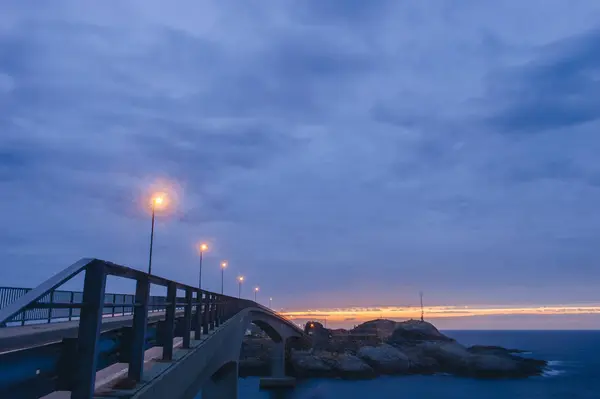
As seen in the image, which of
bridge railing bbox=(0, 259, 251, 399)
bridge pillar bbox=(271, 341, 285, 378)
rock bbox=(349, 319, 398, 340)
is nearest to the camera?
bridge railing bbox=(0, 259, 251, 399)

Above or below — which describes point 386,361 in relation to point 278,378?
above

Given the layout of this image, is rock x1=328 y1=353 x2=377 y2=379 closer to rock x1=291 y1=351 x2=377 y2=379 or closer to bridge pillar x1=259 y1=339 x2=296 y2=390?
rock x1=291 y1=351 x2=377 y2=379

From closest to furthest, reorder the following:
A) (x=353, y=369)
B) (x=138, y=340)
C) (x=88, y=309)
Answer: (x=88, y=309) < (x=138, y=340) < (x=353, y=369)

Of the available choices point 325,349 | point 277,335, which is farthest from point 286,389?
point 325,349

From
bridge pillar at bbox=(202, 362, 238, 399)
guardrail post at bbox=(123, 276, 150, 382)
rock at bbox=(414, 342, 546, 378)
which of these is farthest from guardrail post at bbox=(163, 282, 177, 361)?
rock at bbox=(414, 342, 546, 378)

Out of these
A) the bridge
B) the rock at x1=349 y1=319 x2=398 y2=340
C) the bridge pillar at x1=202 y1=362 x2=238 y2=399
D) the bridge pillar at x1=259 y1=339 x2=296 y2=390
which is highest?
the bridge

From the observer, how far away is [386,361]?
9275cm

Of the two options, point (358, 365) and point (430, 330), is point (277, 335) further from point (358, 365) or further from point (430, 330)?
point (430, 330)

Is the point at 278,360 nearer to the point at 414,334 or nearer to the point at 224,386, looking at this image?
the point at 224,386

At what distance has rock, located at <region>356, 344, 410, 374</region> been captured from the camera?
302 ft

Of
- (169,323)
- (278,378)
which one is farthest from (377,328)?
(169,323)

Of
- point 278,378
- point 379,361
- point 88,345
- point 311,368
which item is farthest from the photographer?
point 379,361

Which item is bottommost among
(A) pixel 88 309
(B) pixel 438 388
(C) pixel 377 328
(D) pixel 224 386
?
(B) pixel 438 388

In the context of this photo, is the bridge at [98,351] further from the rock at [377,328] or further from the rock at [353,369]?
the rock at [377,328]
